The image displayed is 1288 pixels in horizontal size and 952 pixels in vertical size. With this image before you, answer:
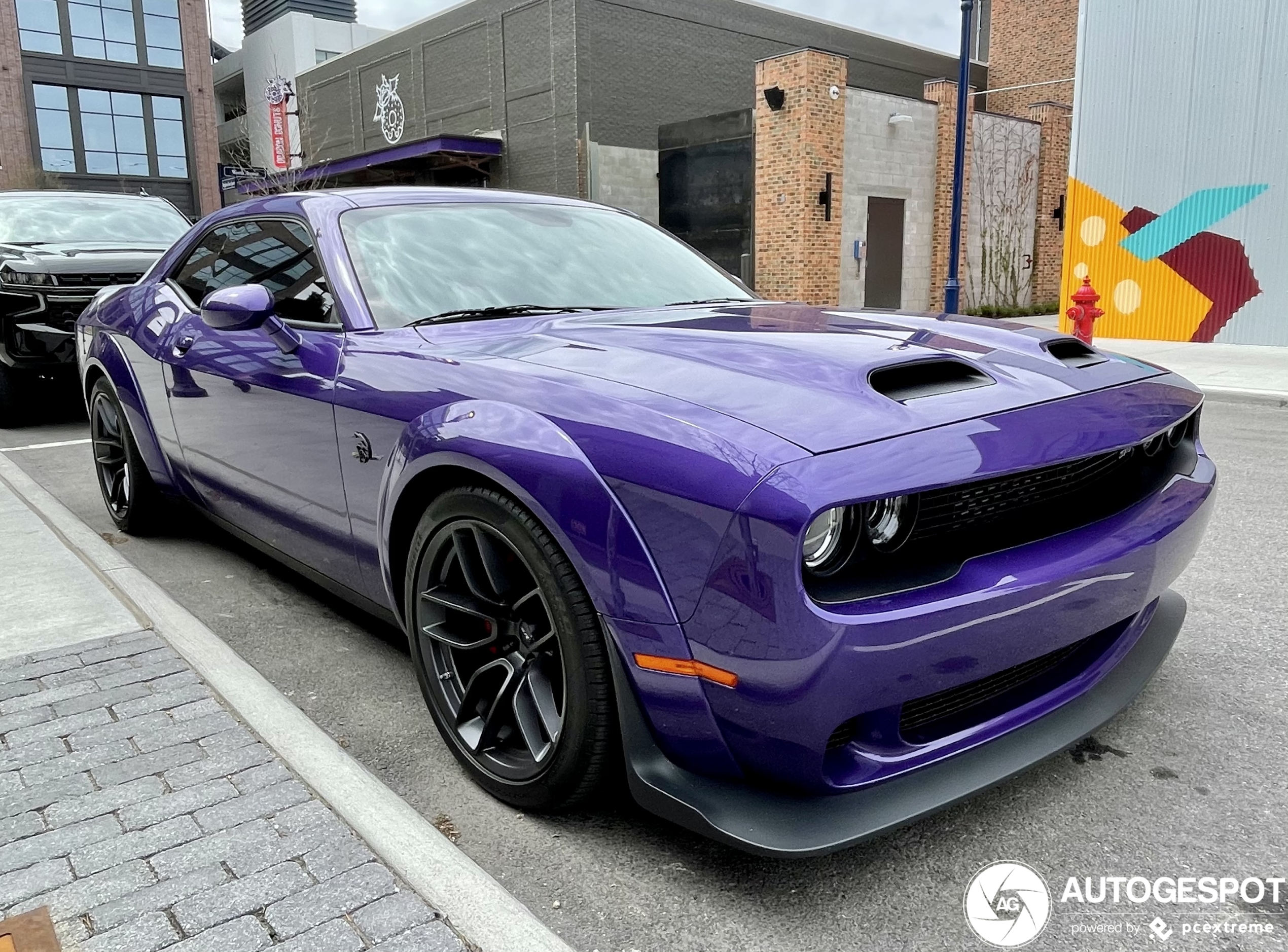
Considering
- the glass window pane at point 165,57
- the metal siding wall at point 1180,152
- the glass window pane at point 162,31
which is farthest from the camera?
the glass window pane at point 165,57

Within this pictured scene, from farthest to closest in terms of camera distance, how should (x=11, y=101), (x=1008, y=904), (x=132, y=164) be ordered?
(x=132, y=164) < (x=11, y=101) < (x=1008, y=904)

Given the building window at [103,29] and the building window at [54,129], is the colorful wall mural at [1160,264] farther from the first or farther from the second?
the building window at [103,29]

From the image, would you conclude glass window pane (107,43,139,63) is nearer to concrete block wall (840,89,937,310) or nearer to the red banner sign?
the red banner sign

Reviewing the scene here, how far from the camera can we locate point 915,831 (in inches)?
86.1

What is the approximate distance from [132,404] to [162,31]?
152 ft

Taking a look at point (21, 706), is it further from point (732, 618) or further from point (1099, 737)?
point (1099, 737)

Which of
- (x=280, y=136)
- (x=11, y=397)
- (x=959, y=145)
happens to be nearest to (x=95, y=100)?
(x=280, y=136)

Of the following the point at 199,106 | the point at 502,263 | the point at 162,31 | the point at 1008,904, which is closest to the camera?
the point at 1008,904

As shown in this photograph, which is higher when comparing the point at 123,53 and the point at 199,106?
the point at 123,53

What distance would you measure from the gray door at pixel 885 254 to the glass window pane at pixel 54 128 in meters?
36.8

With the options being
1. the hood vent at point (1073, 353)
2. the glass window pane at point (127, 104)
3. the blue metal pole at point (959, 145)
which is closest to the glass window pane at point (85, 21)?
the glass window pane at point (127, 104)

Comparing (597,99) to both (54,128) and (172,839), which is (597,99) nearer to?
(172,839)

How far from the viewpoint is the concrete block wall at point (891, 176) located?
720 inches

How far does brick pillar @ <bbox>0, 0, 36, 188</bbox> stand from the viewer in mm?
39094
